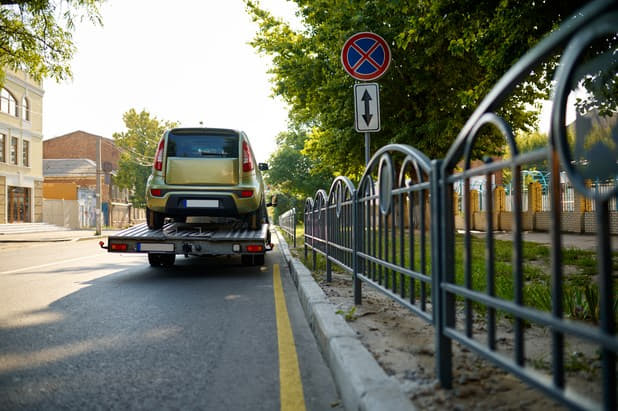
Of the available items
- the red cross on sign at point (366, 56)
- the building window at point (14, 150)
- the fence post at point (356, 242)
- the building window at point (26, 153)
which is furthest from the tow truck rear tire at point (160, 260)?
the building window at point (26, 153)

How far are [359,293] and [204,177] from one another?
4745 mm

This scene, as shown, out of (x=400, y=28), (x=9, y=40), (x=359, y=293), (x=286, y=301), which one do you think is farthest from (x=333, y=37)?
(x=359, y=293)

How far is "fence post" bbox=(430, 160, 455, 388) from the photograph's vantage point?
252cm

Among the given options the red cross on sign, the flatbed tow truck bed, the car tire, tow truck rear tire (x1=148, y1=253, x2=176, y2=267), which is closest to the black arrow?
the red cross on sign

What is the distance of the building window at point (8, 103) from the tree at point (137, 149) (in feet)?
49.0

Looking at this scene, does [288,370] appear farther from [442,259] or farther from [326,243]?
[326,243]

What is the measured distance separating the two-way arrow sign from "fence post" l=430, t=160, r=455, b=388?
4.25 metres

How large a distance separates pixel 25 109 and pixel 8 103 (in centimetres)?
169

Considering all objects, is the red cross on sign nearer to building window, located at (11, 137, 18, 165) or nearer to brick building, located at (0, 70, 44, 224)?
brick building, located at (0, 70, 44, 224)

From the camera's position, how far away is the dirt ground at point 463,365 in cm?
233

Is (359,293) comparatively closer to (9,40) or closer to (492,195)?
(492,195)

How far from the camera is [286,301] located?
20.0 ft

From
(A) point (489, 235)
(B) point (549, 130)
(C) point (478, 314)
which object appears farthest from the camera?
(C) point (478, 314)

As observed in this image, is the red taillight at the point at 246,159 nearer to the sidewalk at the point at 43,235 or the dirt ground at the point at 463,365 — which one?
the dirt ground at the point at 463,365
